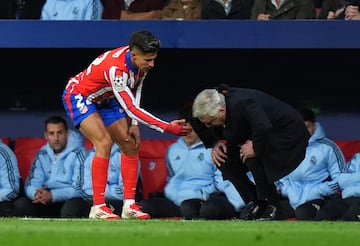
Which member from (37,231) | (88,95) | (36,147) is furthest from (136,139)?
(36,147)

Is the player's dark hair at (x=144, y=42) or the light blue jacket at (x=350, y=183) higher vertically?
the player's dark hair at (x=144, y=42)

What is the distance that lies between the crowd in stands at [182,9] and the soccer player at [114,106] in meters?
2.75

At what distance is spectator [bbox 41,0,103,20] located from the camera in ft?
45.6

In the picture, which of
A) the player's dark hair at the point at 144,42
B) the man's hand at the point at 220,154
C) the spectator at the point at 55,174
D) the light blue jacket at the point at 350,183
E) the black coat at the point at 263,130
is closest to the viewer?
the black coat at the point at 263,130

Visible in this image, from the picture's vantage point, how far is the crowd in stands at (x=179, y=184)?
1290 centimetres

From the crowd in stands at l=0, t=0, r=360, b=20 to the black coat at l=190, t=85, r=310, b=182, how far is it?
9.71 ft

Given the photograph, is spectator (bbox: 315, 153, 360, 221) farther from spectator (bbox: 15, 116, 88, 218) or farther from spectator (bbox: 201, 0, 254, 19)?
spectator (bbox: 15, 116, 88, 218)

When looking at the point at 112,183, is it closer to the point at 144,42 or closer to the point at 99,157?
the point at 99,157

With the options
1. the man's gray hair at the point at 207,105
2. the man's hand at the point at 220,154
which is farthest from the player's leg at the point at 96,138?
the man's gray hair at the point at 207,105

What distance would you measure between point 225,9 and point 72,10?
179 centimetres

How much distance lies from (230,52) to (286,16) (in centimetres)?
138

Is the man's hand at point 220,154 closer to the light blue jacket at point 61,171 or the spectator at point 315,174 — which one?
the spectator at point 315,174

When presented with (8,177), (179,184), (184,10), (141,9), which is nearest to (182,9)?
(184,10)

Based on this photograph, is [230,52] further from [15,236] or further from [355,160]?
[15,236]
